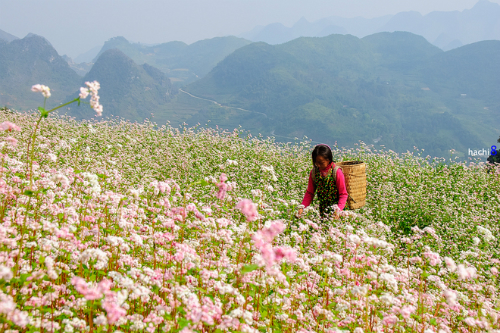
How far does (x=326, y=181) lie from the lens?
21.0 feet

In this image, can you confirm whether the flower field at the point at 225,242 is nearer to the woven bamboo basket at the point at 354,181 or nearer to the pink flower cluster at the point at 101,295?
the pink flower cluster at the point at 101,295

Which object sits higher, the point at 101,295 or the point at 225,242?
the point at 101,295

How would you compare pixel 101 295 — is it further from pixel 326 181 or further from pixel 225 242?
pixel 326 181

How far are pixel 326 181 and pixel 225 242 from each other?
335 cm

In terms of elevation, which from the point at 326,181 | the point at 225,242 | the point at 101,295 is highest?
the point at 101,295

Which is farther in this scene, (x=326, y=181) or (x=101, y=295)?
(x=326, y=181)

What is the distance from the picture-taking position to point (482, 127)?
191m

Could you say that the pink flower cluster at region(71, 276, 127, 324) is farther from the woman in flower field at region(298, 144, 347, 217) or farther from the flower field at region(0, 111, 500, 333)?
the woman in flower field at region(298, 144, 347, 217)

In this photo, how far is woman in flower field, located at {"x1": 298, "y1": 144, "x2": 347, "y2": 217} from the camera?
6.21 meters

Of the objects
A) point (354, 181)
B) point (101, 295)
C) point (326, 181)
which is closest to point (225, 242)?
point (101, 295)

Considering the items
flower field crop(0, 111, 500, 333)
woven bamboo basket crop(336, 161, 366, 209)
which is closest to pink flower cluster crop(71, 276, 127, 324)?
flower field crop(0, 111, 500, 333)

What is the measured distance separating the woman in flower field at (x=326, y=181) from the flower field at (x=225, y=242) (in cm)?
49

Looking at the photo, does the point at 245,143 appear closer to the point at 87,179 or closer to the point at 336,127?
the point at 87,179

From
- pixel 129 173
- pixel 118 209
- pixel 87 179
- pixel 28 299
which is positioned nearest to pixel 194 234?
pixel 118 209
